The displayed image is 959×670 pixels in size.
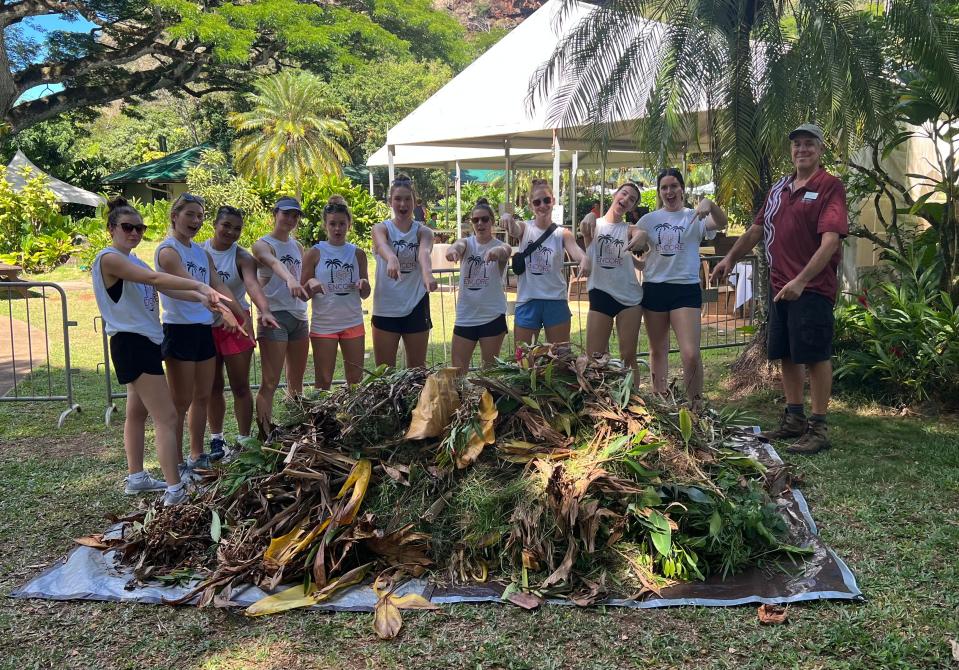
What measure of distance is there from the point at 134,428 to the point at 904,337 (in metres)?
6.16

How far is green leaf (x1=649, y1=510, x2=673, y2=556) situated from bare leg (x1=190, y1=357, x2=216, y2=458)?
10.1 feet

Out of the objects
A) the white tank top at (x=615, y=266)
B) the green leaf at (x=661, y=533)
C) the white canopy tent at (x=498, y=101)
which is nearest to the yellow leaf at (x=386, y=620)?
the green leaf at (x=661, y=533)

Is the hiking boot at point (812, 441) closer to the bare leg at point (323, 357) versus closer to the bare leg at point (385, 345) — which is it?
the bare leg at point (385, 345)

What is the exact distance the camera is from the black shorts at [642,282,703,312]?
619cm

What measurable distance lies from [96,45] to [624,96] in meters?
24.8

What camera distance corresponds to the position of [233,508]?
4.24m

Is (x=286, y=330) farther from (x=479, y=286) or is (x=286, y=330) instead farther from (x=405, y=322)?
(x=479, y=286)

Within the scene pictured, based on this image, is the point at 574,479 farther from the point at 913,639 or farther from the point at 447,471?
the point at 913,639

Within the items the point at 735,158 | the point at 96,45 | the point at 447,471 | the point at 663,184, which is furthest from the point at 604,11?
the point at 96,45

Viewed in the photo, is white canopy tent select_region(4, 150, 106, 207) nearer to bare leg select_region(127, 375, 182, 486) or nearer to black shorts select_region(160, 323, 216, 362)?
black shorts select_region(160, 323, 216, 362)

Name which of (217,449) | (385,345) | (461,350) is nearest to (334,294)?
(385,345)

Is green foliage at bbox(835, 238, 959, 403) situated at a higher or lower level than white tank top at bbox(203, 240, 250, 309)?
lower

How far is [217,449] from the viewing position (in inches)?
229

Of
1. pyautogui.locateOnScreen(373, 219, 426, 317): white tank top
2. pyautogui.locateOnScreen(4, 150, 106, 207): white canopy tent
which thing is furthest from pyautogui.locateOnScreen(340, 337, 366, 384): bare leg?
pyautogui.locateOnScreen(4, 150, 106, 207): white canopy tent
